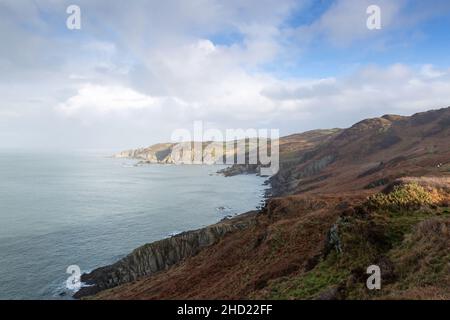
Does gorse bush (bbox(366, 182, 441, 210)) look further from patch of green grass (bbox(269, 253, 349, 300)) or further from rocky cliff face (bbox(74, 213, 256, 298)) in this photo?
rocky cliff face (bbox(74, 213, 256, 298))

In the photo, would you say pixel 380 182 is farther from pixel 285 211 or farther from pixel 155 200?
pixel 155 200

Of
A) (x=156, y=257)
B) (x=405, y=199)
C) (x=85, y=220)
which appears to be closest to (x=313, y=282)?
(x=405, y=199)

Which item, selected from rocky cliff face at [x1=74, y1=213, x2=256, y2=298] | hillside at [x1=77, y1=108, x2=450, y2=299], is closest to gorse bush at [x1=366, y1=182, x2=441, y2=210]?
hillside at [x1=77, y1=108, x2=450, y2=299]

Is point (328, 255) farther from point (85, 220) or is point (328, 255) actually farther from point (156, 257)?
point (85, 220)

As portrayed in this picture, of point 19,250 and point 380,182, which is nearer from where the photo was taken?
point 380,182

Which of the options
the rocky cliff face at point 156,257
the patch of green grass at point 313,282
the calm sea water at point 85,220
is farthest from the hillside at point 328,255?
the calm sea water at point 85,220

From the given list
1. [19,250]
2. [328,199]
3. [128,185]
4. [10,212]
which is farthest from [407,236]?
[128,185]
